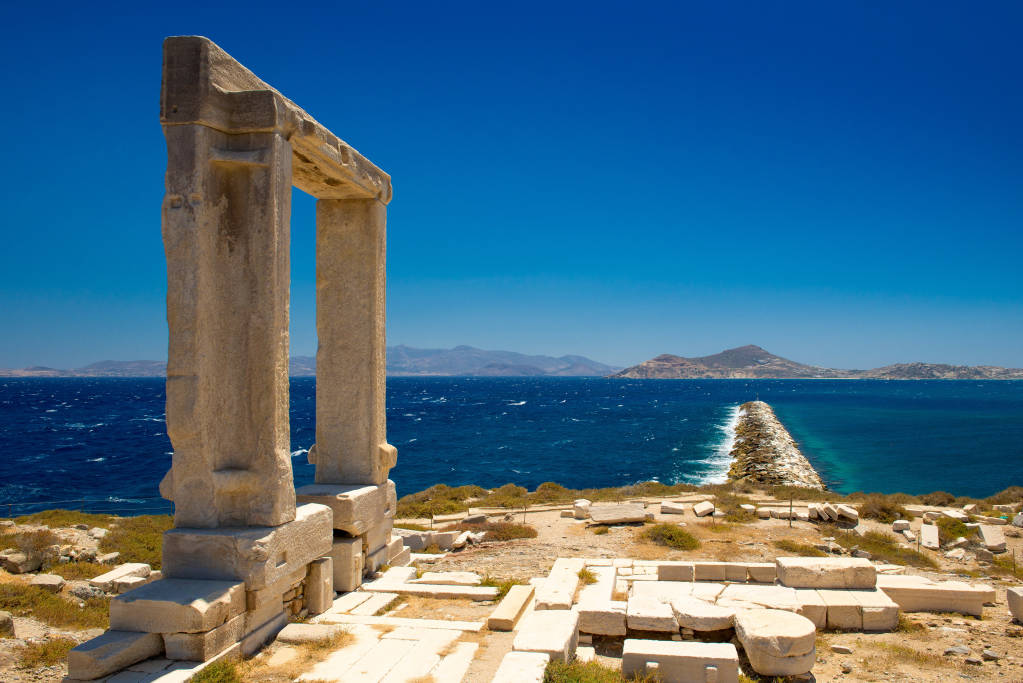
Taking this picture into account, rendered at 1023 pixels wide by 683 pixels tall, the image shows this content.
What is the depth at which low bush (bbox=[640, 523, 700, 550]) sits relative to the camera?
1302 centimetres

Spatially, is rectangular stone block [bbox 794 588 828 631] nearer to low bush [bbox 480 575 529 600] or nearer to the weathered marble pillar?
low bush [bbox 480 575 529 600]

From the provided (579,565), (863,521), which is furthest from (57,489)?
(863,521)

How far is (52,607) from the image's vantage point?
8.64 meters

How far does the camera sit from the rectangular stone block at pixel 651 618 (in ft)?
25.1

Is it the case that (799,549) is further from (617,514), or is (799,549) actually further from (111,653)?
(111,653)

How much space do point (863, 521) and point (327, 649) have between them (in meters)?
13.9

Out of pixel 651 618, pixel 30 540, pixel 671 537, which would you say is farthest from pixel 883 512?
pixel 30 540

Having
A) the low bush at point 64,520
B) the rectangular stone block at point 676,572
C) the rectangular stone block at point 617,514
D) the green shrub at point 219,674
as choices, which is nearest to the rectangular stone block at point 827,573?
the rectangular stone block at point 676,572

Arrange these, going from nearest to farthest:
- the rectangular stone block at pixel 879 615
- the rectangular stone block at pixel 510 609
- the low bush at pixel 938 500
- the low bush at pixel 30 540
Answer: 1. the rectangular stone block at pixel 510 609
2. the rectangular stone block at pixel 879 615
3. the low bush at pixel 30 540
4. the low bush at pixel 938 500

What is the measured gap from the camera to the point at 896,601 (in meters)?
9.03

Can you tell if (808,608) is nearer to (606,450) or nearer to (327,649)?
(327,649)

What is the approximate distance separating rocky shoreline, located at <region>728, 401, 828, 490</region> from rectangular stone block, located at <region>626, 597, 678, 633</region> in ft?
69.1

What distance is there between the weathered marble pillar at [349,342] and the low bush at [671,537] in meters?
6.19

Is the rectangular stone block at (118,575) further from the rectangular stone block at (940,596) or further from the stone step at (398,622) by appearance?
the rectangular stone block at (940,596)
